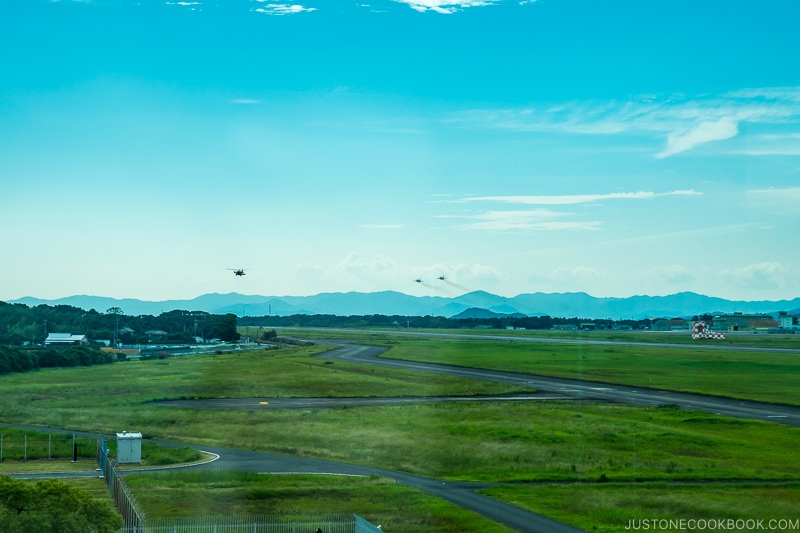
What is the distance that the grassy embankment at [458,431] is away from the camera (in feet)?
189

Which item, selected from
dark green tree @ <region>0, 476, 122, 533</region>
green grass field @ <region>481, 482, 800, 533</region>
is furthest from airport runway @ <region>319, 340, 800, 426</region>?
dark green tree @ <region>0, 476, 122, 533</region>

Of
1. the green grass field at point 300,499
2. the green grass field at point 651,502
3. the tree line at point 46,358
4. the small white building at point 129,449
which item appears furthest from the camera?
the tree line at point 46,358

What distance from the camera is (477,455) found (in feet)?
201

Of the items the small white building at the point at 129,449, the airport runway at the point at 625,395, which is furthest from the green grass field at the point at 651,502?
the airport runway at the point at 625,395

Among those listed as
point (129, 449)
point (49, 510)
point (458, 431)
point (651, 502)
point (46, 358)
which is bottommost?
point (651, 502)

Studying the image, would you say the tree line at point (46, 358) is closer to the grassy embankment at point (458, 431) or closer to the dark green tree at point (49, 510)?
the grassy embankment at point (458, 431)

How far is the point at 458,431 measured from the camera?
238ft

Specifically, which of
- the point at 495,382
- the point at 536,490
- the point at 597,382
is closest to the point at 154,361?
the point at 495,382

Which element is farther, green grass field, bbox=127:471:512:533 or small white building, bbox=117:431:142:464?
small white building, bbox=117:431:142:464

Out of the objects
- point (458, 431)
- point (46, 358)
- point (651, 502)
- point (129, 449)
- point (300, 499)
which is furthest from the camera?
point (46, 358)

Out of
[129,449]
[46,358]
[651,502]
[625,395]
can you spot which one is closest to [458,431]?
[651,502]

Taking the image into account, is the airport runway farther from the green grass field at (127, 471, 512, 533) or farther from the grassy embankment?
the green grass field at (127, 471, 512, 533)

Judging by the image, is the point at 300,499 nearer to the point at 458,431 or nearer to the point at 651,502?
the point at 651,502

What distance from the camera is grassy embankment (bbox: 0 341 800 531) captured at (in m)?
57.7
